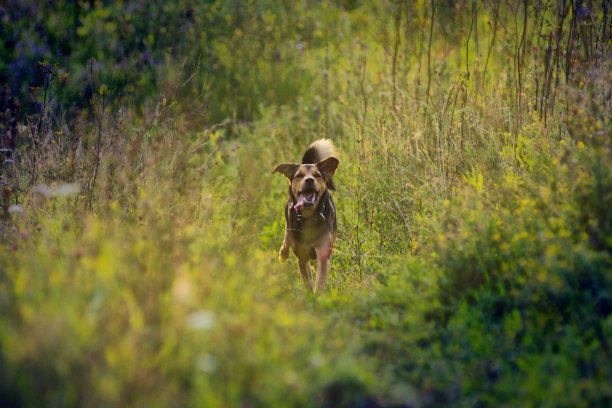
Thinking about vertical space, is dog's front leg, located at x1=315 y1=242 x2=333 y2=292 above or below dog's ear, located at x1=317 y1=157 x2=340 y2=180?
below

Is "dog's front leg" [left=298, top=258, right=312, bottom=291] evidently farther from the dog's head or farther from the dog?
the dog's head

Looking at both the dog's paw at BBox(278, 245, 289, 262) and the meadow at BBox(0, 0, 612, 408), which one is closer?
the meadow at BBox(0, 0, 612, 408)

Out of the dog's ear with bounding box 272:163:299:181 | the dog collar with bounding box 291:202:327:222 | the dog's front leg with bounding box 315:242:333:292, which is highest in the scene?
the dog's ear with bounding box 272:163:299:181

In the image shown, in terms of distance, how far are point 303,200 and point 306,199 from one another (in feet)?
0.26

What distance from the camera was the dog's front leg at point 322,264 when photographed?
15.7 feet

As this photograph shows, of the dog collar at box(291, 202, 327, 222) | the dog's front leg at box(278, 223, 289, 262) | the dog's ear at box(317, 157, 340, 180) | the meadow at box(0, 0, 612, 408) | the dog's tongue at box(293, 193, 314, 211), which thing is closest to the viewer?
the meadow at box(0, 0, 612, 408)

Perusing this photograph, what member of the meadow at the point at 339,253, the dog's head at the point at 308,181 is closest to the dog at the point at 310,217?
the dog's head at the point at 308,181

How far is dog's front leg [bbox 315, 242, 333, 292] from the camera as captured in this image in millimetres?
4797

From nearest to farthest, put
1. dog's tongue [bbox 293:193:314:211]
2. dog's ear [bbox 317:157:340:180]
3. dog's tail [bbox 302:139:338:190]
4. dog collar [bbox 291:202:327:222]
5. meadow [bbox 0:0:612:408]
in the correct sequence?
meadow [bbox 0:0:612:408], dog's tongue [bbox 293:193:314:211], dog collar [bbox 291:202:327:222], dog's ear [bbox 317:157:340:180], dog's tail [bbox 302:139:338:190]

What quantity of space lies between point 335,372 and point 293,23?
8.75m

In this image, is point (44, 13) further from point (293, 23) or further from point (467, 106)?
point (467, 106)

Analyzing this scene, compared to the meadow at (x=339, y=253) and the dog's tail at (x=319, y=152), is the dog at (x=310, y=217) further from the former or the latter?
the meadow at (x=339, y=253)

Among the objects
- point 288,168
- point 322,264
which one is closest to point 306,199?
point 288,168

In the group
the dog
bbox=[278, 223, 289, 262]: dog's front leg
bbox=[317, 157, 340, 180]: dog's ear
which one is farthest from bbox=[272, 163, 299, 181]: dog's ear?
bbox=[278, 223, 289, 262]: dog's front leg
